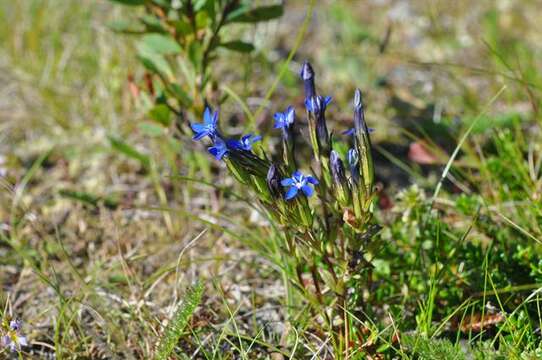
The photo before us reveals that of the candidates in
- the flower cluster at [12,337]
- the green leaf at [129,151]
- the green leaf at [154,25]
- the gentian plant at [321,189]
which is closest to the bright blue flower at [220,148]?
the gentian plant at [321,189]

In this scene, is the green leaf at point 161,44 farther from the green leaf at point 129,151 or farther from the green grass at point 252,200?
the green leaf at point 129,151

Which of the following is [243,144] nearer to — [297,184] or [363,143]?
[297,184]

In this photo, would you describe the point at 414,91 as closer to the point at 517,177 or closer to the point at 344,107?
the point at 344,107

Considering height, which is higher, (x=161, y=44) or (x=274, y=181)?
(x=161, y=44)

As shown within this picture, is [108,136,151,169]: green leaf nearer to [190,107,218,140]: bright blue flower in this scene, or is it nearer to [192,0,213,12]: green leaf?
[192,0,213,12]: green leaf

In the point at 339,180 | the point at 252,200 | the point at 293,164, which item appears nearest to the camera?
the point at 339,180

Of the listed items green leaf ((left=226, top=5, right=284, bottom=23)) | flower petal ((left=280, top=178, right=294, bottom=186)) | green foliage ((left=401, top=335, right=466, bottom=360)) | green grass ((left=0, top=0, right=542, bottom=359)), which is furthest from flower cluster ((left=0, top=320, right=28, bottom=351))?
green leaf ((left=226, top=5, right=284, bottom=23))

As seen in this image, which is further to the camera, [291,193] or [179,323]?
[179,323]

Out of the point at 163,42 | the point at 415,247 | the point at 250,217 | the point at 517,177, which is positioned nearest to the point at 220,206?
the point at 250,217

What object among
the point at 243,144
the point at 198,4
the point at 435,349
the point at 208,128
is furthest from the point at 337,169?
the point at 198,4
